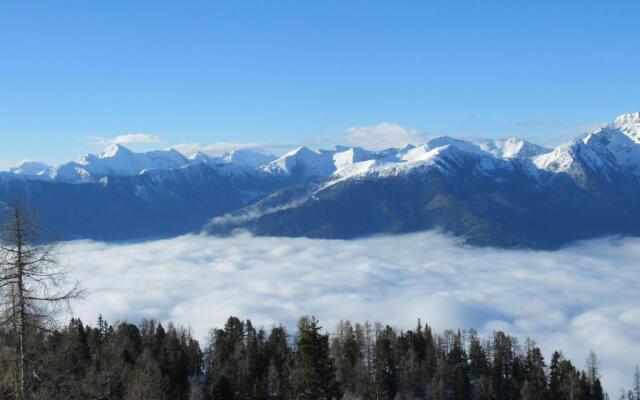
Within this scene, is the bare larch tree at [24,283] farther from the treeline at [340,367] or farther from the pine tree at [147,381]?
the treeline at [340,367]

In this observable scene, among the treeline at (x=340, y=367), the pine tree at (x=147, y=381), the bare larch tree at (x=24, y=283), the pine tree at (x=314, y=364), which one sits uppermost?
the bare larch tree at (x=24, y=283)

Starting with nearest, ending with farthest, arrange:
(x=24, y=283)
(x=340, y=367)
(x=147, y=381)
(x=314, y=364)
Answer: (x=24, y=283) < (x=314, y=364) < (x=147, y=381) < (x=340, y=367)

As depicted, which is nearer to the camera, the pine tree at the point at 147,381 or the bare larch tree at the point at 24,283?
the bare larch tree at the point at 24,283

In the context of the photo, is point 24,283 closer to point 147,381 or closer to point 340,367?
point 147,381

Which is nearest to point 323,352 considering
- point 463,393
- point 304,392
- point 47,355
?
point 304,392

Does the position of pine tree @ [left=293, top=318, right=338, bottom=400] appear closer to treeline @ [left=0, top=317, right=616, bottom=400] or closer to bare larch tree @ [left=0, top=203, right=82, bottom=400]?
bare larch tree @ [left=0, top=203, right=82, bottom=400]

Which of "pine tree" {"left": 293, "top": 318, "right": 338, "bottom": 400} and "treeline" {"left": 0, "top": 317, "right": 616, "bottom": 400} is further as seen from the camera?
"treeline" {"left": 0, "top": 317, "right": 616, "bottom": 400}

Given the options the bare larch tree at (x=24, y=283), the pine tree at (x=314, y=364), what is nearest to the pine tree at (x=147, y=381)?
the pine tree at (x=314, y=364)

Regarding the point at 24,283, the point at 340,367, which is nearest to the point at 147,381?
the point at 24,283

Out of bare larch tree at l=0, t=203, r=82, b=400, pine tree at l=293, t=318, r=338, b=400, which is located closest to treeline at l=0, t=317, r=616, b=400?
pine tree at l=293, t=318, r=338, b=400
